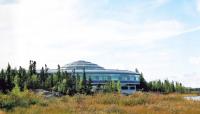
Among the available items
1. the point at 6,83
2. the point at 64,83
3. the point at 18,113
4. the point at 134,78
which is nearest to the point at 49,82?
the point at 64,83

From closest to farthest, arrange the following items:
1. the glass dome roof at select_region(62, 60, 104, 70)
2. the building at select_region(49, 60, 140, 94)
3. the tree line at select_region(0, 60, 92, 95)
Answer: the tree line at select_region(0, 60, 92, 95)
the building at select_region(49, 60, 140, 94)
the glass dome roof at select_region(62, 60, 104, 70)

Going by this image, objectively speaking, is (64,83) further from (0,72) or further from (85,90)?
(0,72)

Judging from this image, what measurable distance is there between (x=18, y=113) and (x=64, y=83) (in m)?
53.9

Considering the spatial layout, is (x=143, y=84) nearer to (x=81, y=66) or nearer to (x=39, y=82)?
(x=81, y=66)

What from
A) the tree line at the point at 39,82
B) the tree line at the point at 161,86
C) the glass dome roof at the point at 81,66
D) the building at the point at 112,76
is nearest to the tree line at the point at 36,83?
the tree line at the point at 39,82

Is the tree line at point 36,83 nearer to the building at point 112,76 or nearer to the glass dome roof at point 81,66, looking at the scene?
the building at point 112,76

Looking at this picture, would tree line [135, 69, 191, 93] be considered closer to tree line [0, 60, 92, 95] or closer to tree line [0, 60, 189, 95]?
tree line [0, 60, 189, 95]

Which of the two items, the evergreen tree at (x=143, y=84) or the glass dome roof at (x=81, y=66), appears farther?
the glass dome roof at (x=81, y=66)

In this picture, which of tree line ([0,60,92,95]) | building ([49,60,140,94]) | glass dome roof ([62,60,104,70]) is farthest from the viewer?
glass dome roof ([62,60,104,70])

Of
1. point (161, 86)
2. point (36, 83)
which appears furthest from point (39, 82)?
point (161, 86)

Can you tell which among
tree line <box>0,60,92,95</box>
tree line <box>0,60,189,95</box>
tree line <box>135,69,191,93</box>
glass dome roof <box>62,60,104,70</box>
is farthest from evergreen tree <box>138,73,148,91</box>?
tree line <box>0,60,92,95</box>

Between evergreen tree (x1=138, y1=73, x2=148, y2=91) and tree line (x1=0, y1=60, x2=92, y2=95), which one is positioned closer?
tree line (x1=0, y1=60, x2=92, y2=95)

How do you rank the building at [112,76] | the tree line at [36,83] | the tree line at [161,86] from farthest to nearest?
the building at [112,76]
the tree line at [161,86]
the tree line at [36,83]

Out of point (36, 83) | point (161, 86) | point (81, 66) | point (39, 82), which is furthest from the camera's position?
point (81, 66)
